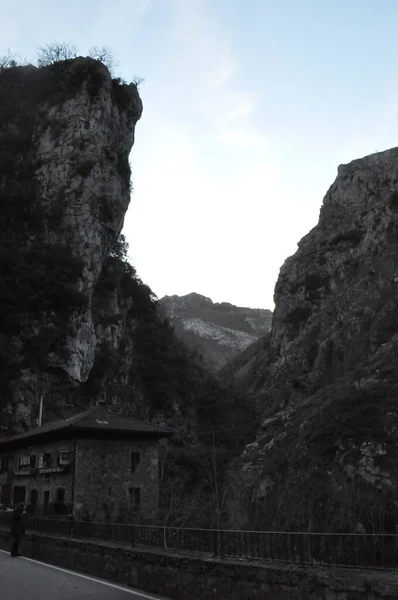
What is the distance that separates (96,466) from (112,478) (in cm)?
104

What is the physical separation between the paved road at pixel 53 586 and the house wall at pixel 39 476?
13.3 m

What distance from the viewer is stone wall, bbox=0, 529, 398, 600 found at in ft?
21.0

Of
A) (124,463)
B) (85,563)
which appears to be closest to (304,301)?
(124,463)

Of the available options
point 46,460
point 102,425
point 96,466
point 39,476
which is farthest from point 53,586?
point 39,476

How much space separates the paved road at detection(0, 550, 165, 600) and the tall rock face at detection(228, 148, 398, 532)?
486 inches

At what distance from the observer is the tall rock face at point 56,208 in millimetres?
46250

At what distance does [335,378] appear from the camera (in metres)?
48.4

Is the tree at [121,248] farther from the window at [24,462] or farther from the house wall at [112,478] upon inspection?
the house wall at [112,478]

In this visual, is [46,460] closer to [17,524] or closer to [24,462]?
[24,462]

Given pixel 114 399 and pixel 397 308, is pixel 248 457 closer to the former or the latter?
pixel 397 308

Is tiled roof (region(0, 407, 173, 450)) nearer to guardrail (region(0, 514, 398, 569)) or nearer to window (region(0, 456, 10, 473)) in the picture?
window (region(0, 456, 10, 473))

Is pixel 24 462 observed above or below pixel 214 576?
above

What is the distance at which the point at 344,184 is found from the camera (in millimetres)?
83188

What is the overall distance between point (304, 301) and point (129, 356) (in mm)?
27406
